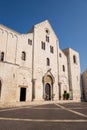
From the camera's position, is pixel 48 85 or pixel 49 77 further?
pixel 49 77

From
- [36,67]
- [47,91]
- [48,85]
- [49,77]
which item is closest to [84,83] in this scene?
[49,77]

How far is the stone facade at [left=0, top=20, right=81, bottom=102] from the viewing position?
54.8ft

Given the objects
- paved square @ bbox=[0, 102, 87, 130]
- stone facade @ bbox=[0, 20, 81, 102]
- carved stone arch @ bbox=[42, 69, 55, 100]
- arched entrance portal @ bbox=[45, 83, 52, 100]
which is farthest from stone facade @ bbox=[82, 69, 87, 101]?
paved square @ bbox=[0, 102, 87, 130]

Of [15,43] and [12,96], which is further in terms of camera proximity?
[15,43]

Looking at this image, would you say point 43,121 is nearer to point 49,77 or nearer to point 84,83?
point 49,77

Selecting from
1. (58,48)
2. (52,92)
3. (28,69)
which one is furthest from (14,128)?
(58,48)

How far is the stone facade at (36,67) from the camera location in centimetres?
1671

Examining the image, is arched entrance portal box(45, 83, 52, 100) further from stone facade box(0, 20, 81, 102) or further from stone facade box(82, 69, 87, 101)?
stone facade box(82, 69, 87, 101)

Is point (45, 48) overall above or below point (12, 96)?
above

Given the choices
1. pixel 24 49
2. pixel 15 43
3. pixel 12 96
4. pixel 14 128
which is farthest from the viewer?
pixel 24 49

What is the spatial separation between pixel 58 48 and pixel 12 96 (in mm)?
15903

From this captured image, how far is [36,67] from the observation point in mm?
22359

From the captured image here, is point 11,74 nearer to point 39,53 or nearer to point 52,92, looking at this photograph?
point 39,53

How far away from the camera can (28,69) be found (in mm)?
21062
